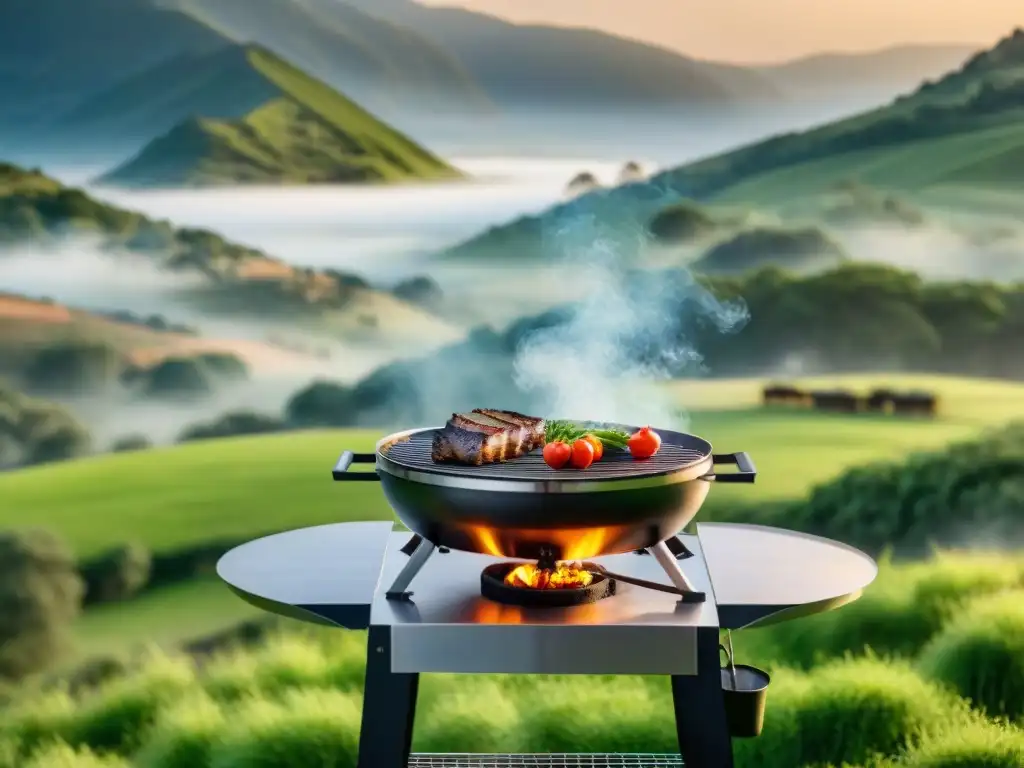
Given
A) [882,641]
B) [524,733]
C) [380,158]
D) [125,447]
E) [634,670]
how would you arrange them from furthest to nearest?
[380,158], [125,447], [882,641], [524,733], [634,670]

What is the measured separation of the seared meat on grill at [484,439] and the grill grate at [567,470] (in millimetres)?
21

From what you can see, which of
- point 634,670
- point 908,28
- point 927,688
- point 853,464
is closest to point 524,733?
point 927,688

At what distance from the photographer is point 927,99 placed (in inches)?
228

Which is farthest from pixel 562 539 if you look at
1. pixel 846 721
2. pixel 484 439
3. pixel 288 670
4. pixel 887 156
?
pixel 887 156

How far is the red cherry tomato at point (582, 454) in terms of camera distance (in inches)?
116

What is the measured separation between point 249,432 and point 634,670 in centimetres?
302

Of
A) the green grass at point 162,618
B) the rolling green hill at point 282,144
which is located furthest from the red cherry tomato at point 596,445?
the rolling green hill at point 282,144

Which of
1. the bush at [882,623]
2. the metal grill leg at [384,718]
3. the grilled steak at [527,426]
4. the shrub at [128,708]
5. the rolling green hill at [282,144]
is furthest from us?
the rolling green hill at [282,144]

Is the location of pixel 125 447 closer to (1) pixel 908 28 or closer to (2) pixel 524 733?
(2) pixel 524 733

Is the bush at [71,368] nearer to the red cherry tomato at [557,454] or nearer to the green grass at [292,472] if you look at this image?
the green grass at [292,472]

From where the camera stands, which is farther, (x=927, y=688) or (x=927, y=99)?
(x=927, y=99)

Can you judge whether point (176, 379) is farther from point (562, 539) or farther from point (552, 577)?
point (562, 539)

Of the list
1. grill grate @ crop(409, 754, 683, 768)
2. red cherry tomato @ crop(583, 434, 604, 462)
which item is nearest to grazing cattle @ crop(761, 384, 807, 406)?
grill grate @ crop(409, 754, 683, 768)

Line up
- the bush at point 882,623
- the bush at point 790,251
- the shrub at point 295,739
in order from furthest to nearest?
the bush at point 790,251 < the bush at point 882,623 < the shrub at point 295,739
